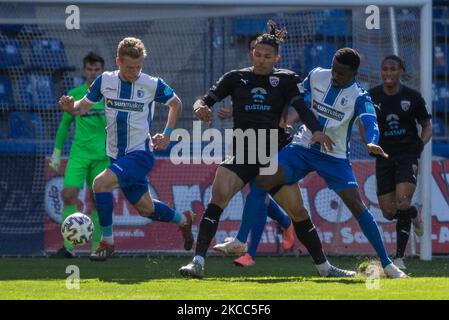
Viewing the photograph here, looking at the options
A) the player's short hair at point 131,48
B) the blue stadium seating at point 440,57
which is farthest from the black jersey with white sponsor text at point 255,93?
the blue stadium seating at point 440,57

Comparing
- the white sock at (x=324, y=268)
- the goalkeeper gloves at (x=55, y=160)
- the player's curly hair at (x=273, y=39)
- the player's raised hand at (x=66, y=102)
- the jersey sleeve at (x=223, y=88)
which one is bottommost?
the white sock at (x=324, y=268)

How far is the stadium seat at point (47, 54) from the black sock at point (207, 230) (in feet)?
17.0

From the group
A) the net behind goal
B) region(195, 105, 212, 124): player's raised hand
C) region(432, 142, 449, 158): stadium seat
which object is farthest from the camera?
region(432, 142, 449, 158): stadium seat

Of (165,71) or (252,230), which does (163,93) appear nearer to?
(252,230)

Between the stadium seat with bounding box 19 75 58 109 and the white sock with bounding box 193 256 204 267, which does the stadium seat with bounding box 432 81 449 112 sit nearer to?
the stadium seat with bounding box 19 75 58 109

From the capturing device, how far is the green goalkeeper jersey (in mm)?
12234

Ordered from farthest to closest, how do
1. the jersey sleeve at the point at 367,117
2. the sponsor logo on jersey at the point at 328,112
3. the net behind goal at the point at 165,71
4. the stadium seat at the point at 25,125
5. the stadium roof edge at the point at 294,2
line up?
the stadium seat at the point at 25,125
the net behind goal at the point at 165,71
the stadium roof edge at the point at 294,2
the sponsor logo on jersey at the point at 328,112
the jersey sleeve at the point at 367,117

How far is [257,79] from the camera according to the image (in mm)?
9312

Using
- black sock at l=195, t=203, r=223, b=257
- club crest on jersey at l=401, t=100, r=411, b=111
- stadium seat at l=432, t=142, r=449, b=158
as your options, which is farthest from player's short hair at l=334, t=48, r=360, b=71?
stadium seat at l=432, t=142, r=449, b=158

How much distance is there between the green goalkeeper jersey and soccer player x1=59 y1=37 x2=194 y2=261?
161cm

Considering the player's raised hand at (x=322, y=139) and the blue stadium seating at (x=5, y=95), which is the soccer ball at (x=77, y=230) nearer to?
the player's raised hand at (x=322, y=139)

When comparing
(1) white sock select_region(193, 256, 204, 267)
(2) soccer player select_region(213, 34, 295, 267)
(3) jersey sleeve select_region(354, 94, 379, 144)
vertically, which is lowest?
(1) white sock select_region(193, 256, 204, 267)

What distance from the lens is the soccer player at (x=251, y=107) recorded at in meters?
8.97
